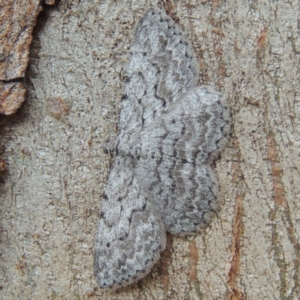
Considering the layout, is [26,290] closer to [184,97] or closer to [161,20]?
[184,97]

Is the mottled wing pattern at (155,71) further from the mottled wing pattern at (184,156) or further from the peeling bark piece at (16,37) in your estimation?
the peeling bark piece at (16,37)

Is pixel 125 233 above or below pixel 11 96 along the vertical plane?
below

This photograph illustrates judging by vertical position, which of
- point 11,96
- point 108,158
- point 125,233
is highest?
point 11,96

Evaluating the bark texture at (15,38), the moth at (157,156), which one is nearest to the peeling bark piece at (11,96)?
the bark texture at (15,38)

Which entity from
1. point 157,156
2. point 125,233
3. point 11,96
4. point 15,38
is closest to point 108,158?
point 157,156

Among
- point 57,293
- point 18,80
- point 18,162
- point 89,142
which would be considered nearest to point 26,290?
point 57,293

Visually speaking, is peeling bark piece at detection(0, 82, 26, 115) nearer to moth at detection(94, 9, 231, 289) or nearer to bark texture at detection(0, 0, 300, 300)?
bark texture at detection(0, 0, 300, 300)

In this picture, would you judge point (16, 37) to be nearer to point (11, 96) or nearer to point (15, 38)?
point (15, 38)

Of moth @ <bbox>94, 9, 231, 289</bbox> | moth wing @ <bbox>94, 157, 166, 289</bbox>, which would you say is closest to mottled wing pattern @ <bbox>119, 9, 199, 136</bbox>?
moth @ <bbox>94, 9, 231, 289</bbox>
